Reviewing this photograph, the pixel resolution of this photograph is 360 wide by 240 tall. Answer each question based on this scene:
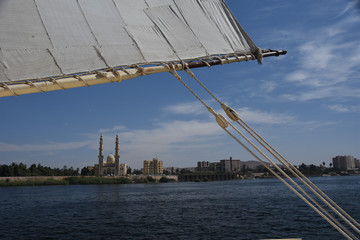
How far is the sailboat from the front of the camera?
130 inches

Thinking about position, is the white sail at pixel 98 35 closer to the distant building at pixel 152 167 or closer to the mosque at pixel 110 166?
the mosque at pixel 110 166

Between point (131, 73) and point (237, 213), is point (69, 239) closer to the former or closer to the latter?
point (237, 213)

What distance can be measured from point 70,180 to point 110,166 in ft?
89.5

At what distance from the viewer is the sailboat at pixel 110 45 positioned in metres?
3.30

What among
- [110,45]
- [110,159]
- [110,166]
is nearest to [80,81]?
[110,45]

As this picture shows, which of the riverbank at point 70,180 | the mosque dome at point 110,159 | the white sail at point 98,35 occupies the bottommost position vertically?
the riverbank at point 70,180

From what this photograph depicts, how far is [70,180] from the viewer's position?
366 ft

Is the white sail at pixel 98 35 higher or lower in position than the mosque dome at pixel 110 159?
lower

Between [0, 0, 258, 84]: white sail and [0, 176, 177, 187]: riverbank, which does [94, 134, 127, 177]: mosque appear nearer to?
[0, 176, 177, 187]: riverbank

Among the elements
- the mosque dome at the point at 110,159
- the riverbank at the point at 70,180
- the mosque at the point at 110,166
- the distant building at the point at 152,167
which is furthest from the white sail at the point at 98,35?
the distant building at the point at 152,167

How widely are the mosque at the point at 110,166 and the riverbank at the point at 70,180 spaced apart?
707 cm

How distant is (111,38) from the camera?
3902 millimetres

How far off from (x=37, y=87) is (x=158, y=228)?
61.9 ft

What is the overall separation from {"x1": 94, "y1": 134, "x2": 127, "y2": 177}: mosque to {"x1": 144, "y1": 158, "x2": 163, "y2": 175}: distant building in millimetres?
38316
